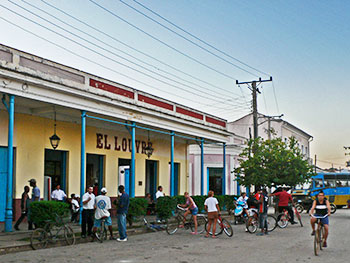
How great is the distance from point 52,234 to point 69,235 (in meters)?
0.57

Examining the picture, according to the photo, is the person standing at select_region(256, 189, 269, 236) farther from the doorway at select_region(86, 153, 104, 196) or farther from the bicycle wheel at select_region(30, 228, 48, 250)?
the doorway at select_region(86, 153, 104, 196)

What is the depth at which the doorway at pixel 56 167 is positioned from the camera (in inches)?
780

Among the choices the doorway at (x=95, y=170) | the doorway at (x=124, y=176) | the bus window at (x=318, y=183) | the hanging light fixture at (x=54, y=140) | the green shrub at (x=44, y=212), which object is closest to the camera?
the green shrub at (x=44, y=212)

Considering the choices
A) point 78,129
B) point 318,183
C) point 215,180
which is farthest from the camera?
point 215,180

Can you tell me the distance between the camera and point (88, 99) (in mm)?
17594

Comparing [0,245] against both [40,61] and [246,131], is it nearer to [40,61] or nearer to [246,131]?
[40,61]

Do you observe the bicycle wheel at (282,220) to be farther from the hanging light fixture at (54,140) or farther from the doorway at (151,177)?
the doorway at (151,177)

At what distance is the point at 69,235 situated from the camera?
13.4m

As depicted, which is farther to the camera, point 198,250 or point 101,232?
point 101,232

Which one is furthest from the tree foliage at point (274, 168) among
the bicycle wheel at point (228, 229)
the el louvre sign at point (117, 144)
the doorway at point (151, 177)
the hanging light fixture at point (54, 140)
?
the hanging light fixture at point (54, 140)

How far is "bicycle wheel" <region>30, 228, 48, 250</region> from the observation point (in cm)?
1242

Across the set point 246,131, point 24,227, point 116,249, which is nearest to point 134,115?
point 24,227

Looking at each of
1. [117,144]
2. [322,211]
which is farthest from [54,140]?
[322,211]

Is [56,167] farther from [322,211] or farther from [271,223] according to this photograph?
[322,211]
